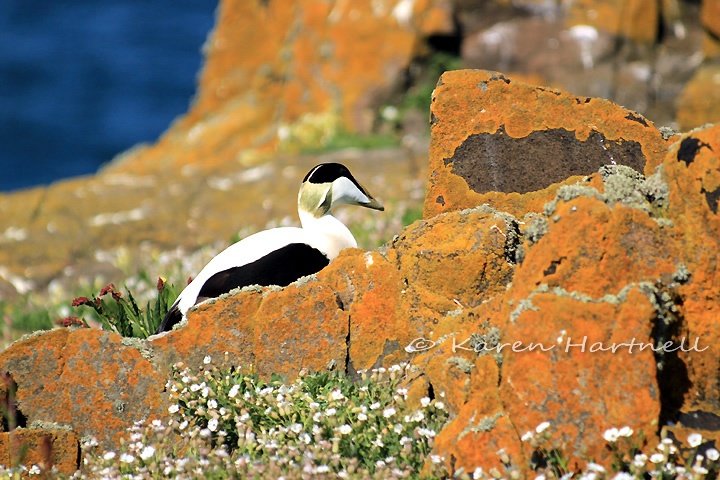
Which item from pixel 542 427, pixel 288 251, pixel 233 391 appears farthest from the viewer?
pixel 288 251

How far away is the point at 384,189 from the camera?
1173cm

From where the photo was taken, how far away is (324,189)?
694 cm

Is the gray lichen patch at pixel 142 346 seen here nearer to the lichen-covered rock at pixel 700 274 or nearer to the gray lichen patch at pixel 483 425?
the gray lichen patch at pixel 483 425

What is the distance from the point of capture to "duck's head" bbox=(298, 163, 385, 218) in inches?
Answer: 273

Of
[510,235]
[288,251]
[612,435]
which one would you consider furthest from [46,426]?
[612,435]

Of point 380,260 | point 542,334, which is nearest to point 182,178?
point 380,260

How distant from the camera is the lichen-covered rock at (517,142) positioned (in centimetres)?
576

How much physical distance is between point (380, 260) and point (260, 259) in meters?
1.04

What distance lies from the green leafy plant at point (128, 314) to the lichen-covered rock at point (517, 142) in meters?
1.97

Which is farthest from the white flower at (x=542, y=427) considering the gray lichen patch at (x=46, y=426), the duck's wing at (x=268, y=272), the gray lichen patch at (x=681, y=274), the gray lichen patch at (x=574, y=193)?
the gray lichen patch at (x=46, y=426)

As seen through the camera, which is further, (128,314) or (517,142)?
(128,314)

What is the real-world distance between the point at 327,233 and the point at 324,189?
0.33 metres

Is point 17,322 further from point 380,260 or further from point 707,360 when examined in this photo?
point 707,360

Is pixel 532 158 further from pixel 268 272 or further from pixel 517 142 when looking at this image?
pixel 268 272
